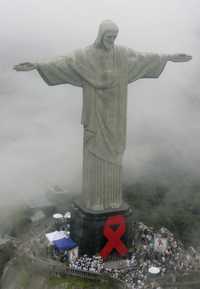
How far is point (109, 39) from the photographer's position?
25.4 feet

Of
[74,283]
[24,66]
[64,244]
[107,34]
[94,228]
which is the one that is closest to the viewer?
[24,66]

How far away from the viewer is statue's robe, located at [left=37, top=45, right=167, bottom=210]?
7.86 meters

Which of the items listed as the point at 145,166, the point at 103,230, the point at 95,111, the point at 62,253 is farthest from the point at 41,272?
the point at 145,166

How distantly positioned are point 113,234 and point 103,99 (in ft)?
7.93

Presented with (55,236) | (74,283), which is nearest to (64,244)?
(55,236)

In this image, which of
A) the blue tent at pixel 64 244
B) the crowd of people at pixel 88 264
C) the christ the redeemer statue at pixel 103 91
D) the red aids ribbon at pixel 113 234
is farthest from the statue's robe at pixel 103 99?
the crowd of people at pixel 88 264

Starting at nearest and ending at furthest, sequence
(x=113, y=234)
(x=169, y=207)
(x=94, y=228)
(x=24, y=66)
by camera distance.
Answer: (x=24, y=66) < (x=94, y=228) < (x=113, y=234) < (x=169, y=207)

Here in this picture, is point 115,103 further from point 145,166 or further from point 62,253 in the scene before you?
point 145,166

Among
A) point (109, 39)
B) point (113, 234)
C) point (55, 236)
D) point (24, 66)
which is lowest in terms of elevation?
point (55, 236)

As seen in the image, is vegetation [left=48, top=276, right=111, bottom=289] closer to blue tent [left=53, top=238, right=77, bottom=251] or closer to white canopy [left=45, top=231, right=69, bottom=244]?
blue tent [left=53, top=238, right=77, bottom=251]

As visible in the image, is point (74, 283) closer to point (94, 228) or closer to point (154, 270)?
point (94, 228)

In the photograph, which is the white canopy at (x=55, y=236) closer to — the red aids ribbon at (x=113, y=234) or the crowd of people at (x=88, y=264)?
the crowd of people at (x=88, y=264)

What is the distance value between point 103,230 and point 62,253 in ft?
3.03

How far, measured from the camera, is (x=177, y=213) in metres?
10.4
